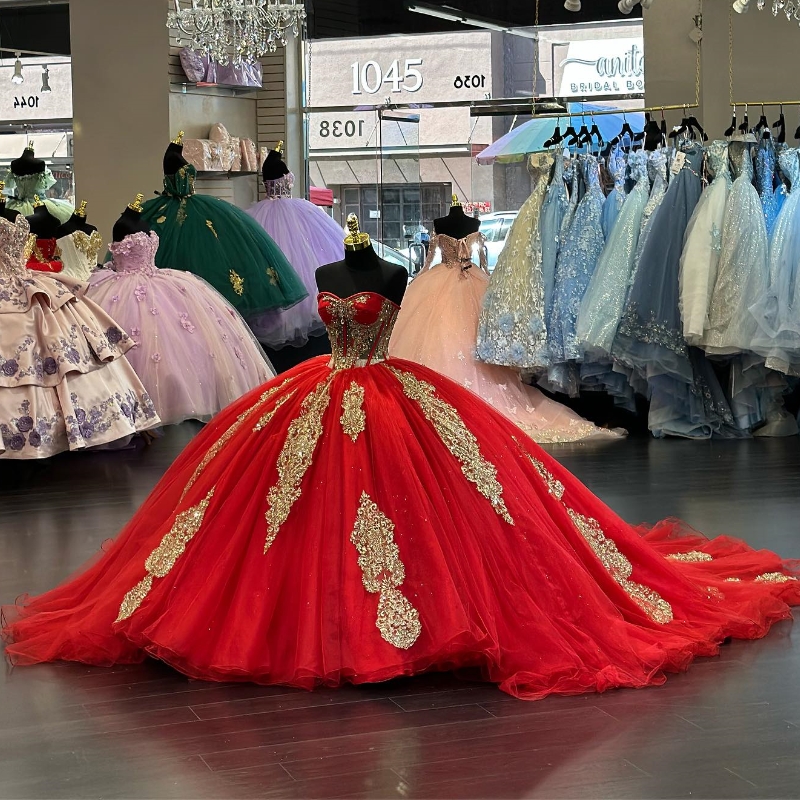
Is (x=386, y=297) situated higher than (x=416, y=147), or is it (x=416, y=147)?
(x=416, y=147)

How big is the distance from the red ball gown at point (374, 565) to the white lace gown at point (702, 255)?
3.10m

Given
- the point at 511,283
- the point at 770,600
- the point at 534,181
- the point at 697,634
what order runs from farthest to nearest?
1. the point at 534,181
2. the point at 511,283
3. the point at 770,600
4. the point at 697,634

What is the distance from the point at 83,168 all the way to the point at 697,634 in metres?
6.48

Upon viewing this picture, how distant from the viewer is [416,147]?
383 inches

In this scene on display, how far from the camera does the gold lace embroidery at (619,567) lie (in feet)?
10.8

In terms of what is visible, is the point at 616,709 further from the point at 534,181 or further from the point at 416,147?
the point at 416,147

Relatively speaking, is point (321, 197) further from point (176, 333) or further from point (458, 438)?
point (458, 438)

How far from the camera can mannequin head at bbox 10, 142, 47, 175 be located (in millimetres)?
7832

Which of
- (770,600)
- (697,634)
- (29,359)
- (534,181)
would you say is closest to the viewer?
(697,634)

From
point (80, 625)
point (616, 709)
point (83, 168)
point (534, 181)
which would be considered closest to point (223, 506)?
point (80, 625)

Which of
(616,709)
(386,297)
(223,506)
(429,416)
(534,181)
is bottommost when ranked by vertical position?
(616,709)

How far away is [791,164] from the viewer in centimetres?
668
